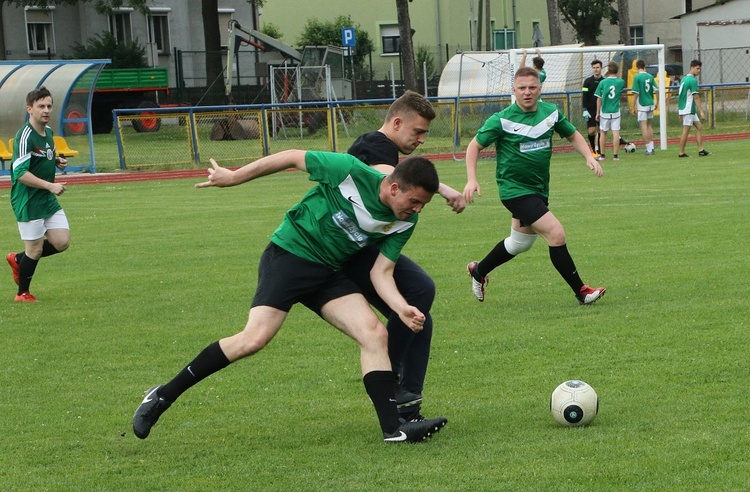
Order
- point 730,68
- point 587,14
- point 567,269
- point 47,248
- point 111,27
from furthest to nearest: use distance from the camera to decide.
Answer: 1. point 587,14
2. point 111,27
3. point 730,68
4. point 47,248
5. point 567,269

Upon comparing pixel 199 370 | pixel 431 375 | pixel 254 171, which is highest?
pixel 254 171

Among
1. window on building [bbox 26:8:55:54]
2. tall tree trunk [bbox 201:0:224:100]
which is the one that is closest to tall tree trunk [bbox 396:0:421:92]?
tall tree trunk [bbox 201:0:224:100]

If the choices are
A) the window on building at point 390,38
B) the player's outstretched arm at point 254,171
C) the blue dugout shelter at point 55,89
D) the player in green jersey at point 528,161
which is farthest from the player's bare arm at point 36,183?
the window on building at point 390,38

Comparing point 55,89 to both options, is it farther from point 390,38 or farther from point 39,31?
point 390,38

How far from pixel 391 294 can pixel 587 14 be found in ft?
230

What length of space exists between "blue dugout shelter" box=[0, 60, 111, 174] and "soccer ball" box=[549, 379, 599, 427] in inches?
902

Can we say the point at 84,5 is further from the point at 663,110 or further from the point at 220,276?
the point at 220,276

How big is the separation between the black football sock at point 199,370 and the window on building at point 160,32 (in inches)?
1960

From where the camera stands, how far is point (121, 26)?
52781 mm

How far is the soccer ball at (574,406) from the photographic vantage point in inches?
217

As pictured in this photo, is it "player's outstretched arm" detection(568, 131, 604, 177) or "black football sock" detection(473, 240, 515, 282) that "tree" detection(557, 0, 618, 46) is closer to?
"player's outstretched arm" detection(568, 131, 604, 177)

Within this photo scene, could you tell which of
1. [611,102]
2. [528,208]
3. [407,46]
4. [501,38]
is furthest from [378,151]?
[501,38]

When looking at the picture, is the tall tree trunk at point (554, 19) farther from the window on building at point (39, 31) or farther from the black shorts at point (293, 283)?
the black shorts at point (293, 283)

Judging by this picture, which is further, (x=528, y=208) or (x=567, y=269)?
(x=528, y=208)
